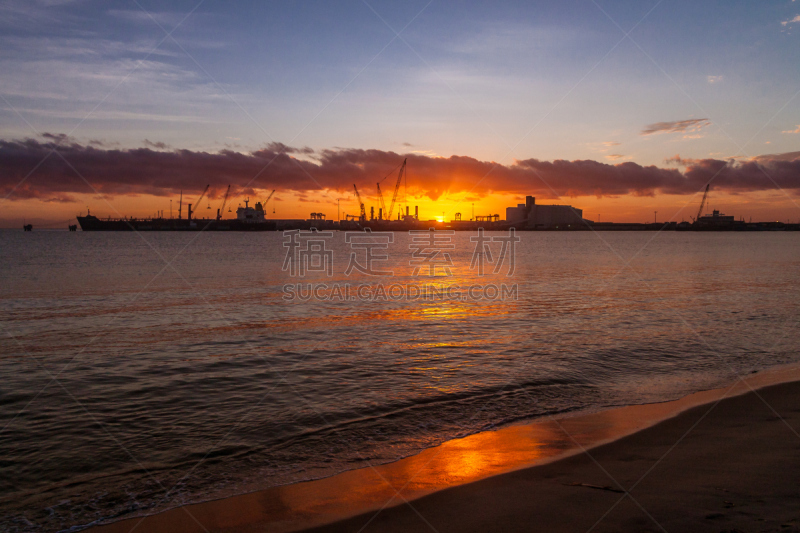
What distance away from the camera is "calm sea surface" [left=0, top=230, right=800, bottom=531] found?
19.9 ft

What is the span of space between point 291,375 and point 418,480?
530cm

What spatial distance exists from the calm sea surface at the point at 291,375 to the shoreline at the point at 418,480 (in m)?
0.32

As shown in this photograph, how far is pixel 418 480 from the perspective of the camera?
5.64 meters

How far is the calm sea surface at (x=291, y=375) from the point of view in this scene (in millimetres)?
6070

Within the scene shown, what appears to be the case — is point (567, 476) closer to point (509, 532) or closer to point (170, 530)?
Result: point (509, 532)

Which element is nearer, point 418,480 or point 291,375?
point 418,480

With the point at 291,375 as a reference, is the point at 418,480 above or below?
above

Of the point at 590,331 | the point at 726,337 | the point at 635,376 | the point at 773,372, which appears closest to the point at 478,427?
the point at 635,376

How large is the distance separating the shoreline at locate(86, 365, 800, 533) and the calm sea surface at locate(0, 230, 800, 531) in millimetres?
316

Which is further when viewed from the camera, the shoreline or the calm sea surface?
the calm sea surface

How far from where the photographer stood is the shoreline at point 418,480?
481 centimetres

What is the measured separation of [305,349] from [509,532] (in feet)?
29.7

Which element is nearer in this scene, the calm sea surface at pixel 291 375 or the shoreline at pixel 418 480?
the shoreline at pixel 418 480

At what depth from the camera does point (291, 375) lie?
10.3 meters
